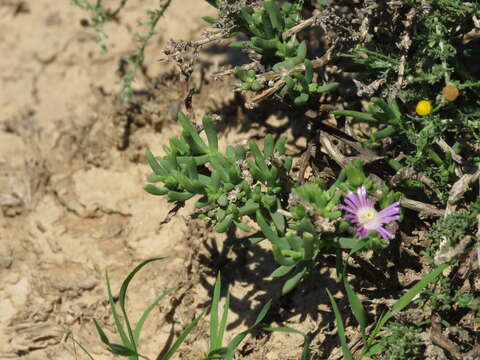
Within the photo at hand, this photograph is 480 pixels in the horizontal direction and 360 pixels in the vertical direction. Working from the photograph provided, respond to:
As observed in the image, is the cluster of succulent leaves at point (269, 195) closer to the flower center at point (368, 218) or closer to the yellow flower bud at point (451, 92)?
the flower center at point (368, 218)

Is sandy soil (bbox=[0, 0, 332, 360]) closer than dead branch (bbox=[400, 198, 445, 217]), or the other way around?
dead branch (bbox=[400, 198, 445, 217])

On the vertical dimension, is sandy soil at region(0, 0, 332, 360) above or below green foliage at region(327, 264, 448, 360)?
above

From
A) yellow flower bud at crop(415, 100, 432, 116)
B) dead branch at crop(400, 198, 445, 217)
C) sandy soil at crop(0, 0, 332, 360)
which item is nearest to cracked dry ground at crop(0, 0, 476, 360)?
sandy soil at crop(0, 0, 332, 360)

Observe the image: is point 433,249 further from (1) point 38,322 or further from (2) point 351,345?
(1) point 38,322

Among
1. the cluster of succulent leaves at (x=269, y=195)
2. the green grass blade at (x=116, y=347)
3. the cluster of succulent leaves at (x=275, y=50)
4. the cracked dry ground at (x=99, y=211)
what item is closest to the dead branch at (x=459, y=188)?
the cluster of succulent leaves at (x=269, y=195)

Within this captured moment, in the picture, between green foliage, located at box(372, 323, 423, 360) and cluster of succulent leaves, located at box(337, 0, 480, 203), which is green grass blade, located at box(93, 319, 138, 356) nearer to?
green foliage, located at box(372, 323, 423, 360)

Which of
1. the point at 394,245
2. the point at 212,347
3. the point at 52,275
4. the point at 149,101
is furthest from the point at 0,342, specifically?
the point at 394,245
